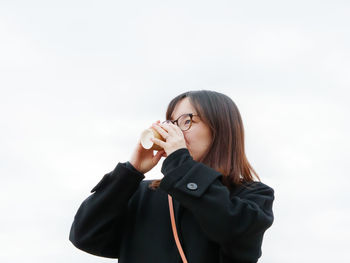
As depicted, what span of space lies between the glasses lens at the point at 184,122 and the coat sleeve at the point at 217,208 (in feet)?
1.13

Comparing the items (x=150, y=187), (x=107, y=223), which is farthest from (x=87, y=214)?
(x=150, y=187)

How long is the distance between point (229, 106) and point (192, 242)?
103 cm

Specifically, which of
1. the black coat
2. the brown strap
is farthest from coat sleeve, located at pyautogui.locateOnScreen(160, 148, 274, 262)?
the brown strap

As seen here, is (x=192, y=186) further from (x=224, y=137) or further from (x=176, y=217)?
(x=224, y=137)

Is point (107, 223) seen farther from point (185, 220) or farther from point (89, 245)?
point (185, 220)

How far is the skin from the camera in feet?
11.4

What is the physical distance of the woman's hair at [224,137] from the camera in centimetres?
359

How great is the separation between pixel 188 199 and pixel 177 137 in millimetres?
444

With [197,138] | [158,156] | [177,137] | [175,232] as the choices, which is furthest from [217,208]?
[158,156]

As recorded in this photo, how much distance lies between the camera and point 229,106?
3838mm

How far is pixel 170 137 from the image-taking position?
135 inches

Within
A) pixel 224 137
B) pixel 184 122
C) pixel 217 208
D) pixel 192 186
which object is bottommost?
pixel 217 208

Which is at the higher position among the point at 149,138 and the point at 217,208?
the point at 149,138

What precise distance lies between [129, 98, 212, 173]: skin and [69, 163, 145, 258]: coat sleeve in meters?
0.09
